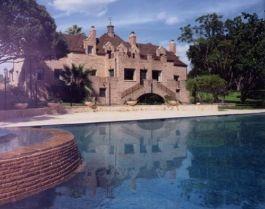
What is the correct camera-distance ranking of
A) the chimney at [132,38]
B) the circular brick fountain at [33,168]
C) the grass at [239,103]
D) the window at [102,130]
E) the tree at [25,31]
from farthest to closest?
the chimney at [132,38], the grass at [239,103], the tree at [25,31], the window at [102,130], the circular brick fountain at [33,168]

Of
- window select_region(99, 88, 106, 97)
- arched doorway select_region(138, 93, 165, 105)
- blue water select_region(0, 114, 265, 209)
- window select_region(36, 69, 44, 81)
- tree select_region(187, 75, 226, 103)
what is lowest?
blue water select_region(0, 114, 265, 209)

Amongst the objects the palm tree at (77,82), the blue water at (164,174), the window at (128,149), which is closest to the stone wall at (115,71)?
the palm tree at (77,82)

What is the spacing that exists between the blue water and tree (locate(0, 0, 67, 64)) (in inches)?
549

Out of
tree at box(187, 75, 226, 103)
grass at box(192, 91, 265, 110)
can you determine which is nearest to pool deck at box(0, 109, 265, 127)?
tree at box(187, 75, 226, 103)

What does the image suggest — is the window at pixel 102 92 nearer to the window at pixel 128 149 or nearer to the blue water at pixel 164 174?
the blue water at pixel 164 174

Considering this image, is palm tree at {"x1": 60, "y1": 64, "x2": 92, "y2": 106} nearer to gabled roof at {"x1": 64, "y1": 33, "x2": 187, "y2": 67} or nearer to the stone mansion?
the stone mansion

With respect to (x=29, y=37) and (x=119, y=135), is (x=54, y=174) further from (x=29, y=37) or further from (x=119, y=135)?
(x=29, y=37)

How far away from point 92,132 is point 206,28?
35.2 meters

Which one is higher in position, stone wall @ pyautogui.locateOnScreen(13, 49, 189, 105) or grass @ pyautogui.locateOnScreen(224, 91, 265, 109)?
stone wall @ pyautogui.locateOnScreen(13, 49, 189, 105)

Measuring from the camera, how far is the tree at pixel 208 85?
44875mm

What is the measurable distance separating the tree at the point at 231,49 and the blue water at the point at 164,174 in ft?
94.3

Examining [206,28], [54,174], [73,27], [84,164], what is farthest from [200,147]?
[73,27]

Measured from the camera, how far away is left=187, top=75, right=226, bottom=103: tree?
147ft

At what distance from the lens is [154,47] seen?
58375 millimetres
